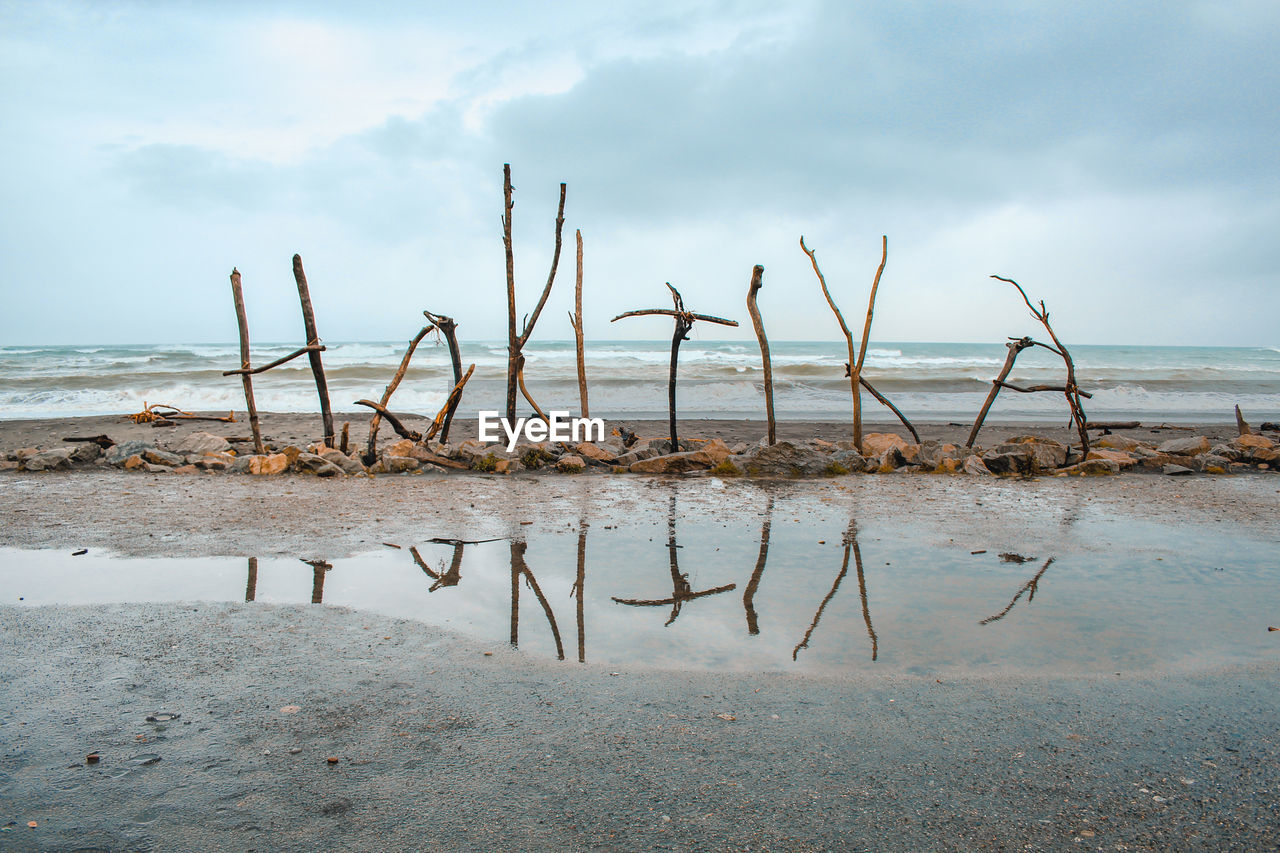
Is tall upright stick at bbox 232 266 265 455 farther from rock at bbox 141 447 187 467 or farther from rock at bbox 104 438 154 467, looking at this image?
rock at bbox 104 438 154 467

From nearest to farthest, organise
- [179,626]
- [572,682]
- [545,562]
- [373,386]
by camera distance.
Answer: [572,682] → [179,626] → [545,562] → [373,386]

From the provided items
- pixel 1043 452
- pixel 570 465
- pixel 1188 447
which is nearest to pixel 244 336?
pixel 570 465

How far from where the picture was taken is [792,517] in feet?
23.6

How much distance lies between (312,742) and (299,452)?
7602mm

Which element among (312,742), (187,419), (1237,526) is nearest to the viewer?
(312,742)

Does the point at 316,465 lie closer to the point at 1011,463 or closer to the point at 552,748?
the point at 552,748

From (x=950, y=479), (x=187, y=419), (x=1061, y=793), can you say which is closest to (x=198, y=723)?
(x=1061, y=793)

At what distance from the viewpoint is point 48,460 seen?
9.65 metres

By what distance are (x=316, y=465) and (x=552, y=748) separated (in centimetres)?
758

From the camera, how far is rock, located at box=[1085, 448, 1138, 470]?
32.6 ft

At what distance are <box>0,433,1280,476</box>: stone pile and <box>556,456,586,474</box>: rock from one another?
1 centimetres

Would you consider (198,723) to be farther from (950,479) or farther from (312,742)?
(950,479)

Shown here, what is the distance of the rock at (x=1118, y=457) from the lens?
995 centimetres

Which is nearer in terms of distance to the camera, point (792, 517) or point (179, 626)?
point (179, 626)
